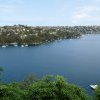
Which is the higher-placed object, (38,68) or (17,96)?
(17,96)

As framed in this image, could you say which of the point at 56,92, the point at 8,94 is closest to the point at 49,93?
the point at 56,92

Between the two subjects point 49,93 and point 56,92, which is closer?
point 49,93

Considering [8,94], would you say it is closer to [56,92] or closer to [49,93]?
[49,93]

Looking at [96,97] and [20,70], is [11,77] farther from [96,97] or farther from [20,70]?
[96,97]

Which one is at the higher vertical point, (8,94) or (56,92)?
(56,92)

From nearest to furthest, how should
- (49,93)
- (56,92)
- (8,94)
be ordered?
1. (49,93)
2. (56,92)
3. (8,94)

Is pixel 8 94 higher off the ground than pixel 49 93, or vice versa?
pixel 49 93

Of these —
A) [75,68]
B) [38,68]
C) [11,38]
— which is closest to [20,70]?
[38,68]

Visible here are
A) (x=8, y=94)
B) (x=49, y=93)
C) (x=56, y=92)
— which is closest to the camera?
(x=49, y=93)

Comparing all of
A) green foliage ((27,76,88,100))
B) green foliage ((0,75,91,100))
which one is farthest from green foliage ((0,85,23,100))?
green foliage ((27,76,88,100))

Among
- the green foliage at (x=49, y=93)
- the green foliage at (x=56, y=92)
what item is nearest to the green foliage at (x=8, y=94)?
the green foliage at (x=49, y=93)

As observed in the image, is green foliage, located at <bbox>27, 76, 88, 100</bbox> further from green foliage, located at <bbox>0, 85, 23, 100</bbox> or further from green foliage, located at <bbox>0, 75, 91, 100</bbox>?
green foliage, located at <bbox>0, 85, 23, 100</bbox>
